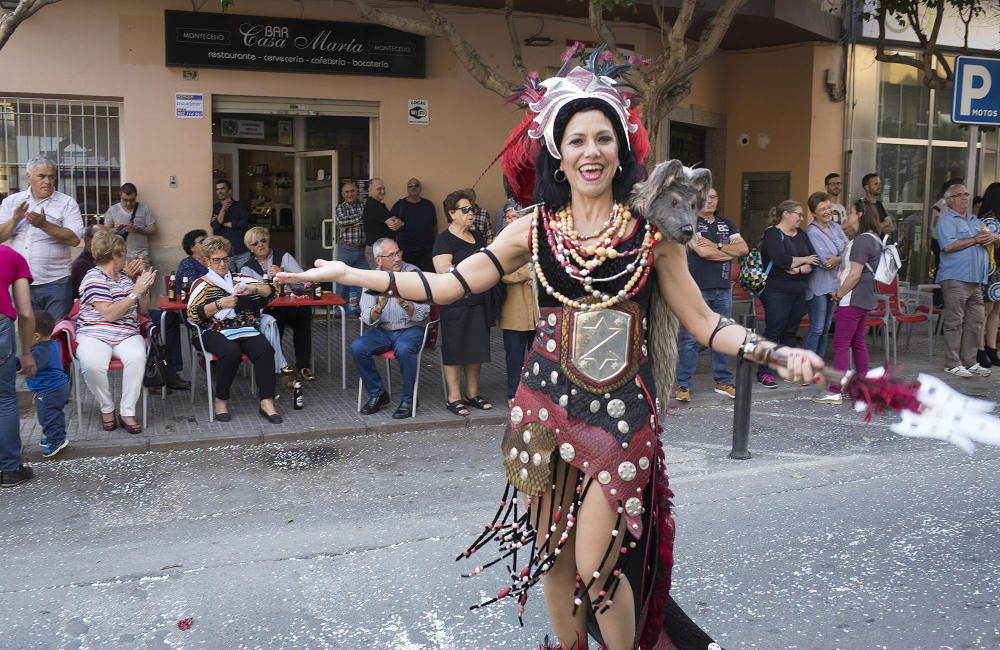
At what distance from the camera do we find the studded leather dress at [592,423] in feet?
10.3

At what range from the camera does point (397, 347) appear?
8.20m

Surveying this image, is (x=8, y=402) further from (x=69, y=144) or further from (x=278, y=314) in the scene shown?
(x=69, y=144)

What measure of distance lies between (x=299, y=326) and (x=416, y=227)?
12.3ft

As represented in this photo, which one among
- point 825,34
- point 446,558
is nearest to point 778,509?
point 446,558

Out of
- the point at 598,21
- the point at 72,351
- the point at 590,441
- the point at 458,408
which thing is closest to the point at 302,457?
the point at 458,408

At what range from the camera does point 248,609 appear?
4340 millimetres

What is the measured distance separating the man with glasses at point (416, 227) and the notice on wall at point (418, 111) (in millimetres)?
988

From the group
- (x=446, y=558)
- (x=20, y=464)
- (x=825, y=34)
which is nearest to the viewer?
(x=446, y=558)

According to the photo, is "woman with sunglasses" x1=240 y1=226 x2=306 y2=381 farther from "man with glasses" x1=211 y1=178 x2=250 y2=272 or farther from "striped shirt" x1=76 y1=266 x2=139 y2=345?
"man with glasses" x1=211 y1=178 x2=250 y2=272

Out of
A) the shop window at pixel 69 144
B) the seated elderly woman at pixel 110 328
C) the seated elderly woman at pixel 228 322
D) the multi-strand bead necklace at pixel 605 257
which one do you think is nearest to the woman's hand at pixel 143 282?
the seated elderly woman at pixel 110 328

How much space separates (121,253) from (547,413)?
17.7 ft

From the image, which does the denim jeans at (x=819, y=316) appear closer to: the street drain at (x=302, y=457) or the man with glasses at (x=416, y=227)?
the street drain at (x=302, y=457)

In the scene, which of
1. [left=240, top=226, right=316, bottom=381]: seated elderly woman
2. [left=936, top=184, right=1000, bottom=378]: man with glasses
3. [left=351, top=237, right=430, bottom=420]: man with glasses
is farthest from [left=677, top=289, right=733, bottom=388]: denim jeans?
[left=240, top=226, right=316, bottom=381]: seated elderly woman

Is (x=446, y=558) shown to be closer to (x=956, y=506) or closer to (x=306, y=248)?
(x=956, y=506)
